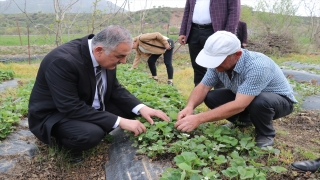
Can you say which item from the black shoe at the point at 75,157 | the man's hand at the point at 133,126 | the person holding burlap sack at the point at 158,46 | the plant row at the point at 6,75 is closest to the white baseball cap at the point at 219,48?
the man's hand at the point at 133,126

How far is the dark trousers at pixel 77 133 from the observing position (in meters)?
2.41

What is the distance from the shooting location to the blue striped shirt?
88.8 inches

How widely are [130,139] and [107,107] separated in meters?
0.49

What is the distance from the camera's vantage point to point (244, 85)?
2.28 m

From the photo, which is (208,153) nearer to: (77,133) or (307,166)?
(307,166)

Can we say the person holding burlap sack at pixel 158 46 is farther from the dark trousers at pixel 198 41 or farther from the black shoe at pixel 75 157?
the black shoe at pixel 75 157

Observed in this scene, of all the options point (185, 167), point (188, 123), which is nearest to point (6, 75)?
point (188, 123)

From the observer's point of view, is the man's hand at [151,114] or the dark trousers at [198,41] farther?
the dark trousers at [198,41]

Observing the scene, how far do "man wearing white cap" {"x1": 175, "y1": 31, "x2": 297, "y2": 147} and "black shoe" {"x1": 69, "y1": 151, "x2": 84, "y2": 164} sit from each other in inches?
36.9

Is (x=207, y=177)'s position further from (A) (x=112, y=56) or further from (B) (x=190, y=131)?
(A) (x=112, y=56)

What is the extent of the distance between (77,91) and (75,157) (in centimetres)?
65

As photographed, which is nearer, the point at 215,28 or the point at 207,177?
the point at 207,177

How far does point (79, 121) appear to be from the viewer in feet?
8.07

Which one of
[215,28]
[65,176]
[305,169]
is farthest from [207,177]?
[215,28]
